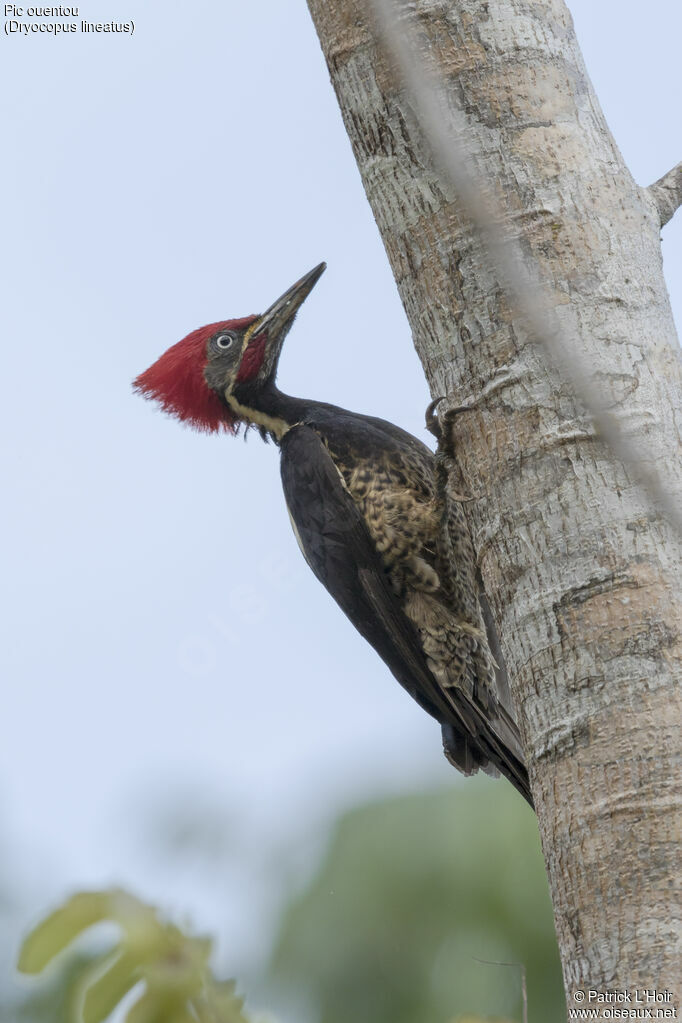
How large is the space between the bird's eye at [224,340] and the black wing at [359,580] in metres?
0.71

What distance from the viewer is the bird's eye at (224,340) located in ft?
13.9

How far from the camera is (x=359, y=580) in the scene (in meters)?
3.53

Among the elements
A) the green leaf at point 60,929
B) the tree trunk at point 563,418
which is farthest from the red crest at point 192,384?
the green leaf at point 60,929

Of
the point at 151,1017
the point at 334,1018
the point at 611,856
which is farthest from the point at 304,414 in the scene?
the point at 334,1018

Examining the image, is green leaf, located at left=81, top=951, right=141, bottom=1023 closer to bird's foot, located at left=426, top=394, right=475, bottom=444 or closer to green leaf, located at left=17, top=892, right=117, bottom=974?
green leaf, located at left=17, top=892, right=117, bottom=974

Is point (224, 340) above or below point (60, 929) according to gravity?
above

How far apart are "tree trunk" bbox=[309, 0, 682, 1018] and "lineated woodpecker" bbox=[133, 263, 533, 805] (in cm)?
124

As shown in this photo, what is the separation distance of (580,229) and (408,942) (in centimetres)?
945

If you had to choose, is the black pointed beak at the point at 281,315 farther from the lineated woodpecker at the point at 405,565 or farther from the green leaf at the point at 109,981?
the green leaf at the point at 109,981

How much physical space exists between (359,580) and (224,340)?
1197 mm

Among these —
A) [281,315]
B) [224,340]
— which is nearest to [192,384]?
[224,340]

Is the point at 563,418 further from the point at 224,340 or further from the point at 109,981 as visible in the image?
the point at 224,340

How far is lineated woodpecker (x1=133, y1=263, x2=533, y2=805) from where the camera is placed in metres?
3.47

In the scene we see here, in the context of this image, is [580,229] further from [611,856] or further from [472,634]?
[472,634]
